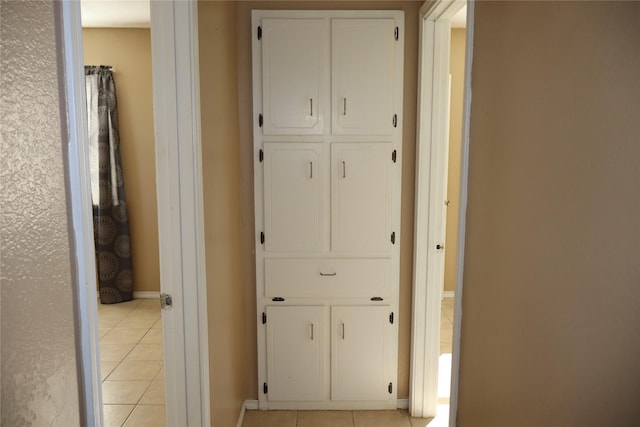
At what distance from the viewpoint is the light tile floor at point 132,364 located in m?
2.98

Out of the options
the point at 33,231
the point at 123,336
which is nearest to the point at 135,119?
the point at 123,336

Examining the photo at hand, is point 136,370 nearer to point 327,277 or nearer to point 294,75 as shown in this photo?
point 327,277

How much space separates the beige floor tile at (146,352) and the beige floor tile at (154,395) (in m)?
0.42

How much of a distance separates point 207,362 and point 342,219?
126 cm

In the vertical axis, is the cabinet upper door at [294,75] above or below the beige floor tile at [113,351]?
above

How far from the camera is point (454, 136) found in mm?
5121

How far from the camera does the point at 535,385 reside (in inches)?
44.4

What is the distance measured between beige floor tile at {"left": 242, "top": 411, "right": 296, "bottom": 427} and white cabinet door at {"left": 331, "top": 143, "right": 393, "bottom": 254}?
108 cm

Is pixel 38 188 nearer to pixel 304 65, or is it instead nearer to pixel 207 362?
pixel 207 362

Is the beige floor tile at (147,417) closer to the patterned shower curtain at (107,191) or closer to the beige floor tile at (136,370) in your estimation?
the beige floor tile at (136,370)

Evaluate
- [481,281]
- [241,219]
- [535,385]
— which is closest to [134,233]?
[241,219]

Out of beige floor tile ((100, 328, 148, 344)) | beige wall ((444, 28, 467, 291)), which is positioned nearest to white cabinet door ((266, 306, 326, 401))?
beige floor tile ((100, 328, 148, 344))

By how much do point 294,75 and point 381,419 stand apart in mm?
2159

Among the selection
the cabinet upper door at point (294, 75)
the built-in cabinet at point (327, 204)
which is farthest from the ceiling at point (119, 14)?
the cabinet upper door at point (294, 75)
